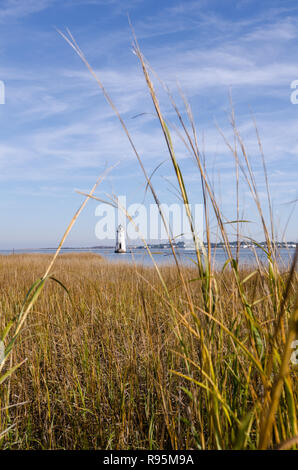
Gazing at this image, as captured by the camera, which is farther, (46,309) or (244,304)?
(46,309)

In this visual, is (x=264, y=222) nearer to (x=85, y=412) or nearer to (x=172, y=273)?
(x=85, y=412)

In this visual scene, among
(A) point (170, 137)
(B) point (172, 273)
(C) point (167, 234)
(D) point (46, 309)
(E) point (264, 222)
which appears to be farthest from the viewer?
(B) point (172, 273)

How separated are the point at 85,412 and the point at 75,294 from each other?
236 cm

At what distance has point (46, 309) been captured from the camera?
11.1 feet

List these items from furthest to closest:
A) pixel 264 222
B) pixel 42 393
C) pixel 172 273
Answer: pixel 172 273 → pixel 42 393 → pixel 264 222

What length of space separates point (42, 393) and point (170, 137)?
67.5 inches
